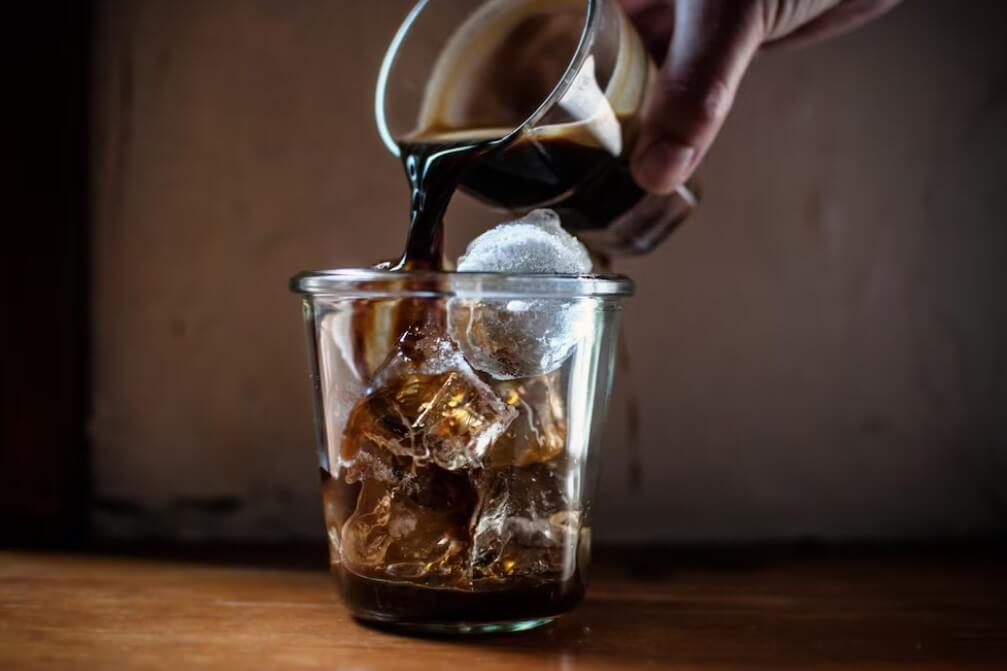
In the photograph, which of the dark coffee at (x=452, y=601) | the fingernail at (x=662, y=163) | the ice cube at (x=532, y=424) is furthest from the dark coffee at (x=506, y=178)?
the dark coffee at (x=452, y=601)

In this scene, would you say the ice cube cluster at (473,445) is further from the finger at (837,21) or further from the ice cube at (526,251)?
the finger at (837,21)

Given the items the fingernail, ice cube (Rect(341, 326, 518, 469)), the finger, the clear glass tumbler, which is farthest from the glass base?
the finger

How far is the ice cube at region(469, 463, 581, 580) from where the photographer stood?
2.64 feet

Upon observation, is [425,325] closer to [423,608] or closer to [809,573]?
[423,608]

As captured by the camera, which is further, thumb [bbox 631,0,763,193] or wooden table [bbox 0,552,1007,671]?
thumb [bbox 631,0,763,193]

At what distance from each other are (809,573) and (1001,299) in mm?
443

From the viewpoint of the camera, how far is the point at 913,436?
130 cm

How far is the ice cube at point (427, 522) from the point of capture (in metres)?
0.80

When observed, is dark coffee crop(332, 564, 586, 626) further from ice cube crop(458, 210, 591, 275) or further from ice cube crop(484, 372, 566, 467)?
ice cube crop(458, 210, 591, 275)

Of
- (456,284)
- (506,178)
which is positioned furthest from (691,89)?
(456,284)

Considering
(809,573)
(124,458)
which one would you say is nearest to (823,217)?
(809,573)

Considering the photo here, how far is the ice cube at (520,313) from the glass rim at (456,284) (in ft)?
0.04

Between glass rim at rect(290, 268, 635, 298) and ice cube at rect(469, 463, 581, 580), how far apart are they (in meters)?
0.14

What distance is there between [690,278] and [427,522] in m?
0.60
